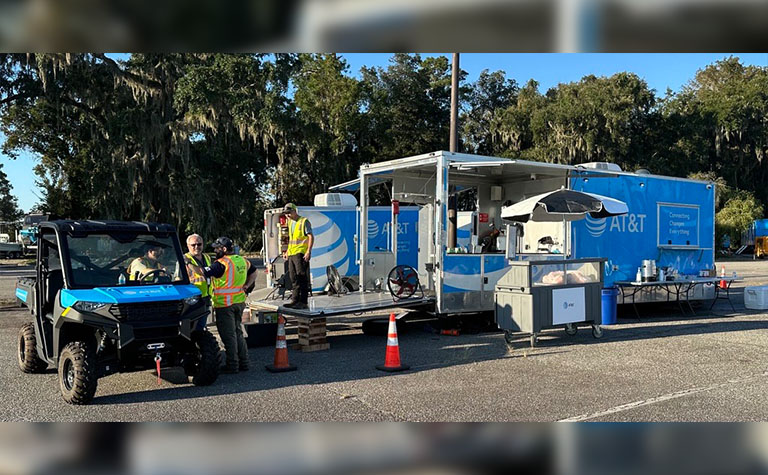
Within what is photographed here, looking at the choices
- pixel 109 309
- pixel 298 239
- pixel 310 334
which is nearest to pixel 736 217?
pixel 298 239

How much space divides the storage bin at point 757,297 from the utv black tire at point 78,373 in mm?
15041

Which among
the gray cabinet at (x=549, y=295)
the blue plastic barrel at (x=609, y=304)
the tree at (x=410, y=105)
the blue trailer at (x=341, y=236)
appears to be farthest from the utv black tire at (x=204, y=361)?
the tree at (x=410, y=105)

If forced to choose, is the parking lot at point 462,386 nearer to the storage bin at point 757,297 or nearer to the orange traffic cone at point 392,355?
the orange traffic cone at point 392,355

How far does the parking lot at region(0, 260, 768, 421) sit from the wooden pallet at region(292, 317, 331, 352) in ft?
0.82

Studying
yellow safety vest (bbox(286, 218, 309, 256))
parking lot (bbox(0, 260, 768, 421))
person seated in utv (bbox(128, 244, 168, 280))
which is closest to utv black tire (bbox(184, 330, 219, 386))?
parking lot (bbox(0, 260, 768, 421))

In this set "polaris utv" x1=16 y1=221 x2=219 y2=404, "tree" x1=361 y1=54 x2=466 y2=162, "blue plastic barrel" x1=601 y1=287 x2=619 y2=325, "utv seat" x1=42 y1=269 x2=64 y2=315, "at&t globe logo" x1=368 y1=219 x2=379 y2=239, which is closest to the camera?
"polaris utv" x1=16 y1=221 x2=219 y2=404

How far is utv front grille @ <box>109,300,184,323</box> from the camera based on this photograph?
693cm

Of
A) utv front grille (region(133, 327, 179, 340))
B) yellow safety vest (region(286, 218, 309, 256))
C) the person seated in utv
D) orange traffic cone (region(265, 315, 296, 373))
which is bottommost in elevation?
orange traffic cone (region(265, 315, 296, 373))

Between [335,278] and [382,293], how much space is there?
153 centimetres

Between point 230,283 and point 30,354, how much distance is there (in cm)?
272

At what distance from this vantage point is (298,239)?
10805 mm

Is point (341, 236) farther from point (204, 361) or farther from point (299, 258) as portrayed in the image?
point (204, 361)

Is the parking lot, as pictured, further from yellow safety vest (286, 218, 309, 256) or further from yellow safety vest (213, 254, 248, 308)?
yellow safety vest (286, 218, 309, 256)

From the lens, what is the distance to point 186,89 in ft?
74.8
